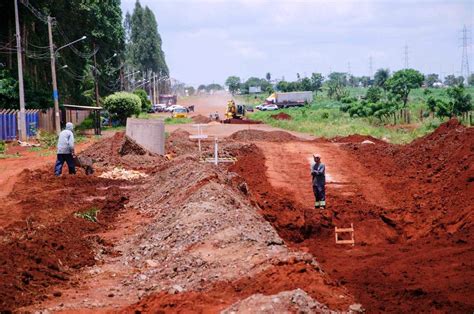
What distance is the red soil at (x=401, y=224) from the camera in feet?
30.8

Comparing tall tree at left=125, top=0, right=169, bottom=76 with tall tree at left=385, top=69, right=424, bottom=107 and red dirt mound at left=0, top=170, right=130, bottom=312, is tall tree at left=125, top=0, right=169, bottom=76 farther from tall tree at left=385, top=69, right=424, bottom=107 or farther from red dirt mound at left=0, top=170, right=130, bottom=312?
red dirt mound at left=0, top=170, right=130, bottom=312

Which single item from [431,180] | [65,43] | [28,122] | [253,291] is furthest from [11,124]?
[253,291]

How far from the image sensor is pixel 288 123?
5669 centimetres

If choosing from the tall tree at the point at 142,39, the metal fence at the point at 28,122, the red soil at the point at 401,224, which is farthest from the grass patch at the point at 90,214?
the tall tree at the point at 142,39

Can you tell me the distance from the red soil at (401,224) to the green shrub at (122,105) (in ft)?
95.6

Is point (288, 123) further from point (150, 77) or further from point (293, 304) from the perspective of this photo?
point (150, 77)

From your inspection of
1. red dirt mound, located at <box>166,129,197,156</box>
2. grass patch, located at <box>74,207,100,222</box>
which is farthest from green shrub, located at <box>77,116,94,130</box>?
grass patch, located at <box>74,207,100,222</box>

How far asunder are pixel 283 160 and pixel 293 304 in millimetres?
20686

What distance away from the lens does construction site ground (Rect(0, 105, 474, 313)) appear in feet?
28.2

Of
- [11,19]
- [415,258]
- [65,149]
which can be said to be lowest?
[415,258]

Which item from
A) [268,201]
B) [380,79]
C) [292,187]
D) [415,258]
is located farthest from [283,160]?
[380,79]

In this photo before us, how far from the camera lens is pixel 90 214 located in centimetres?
1564

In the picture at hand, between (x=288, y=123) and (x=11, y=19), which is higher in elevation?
(x=11, y=19)

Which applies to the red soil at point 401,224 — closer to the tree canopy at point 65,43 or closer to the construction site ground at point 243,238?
the construction site ground at point 243,238
